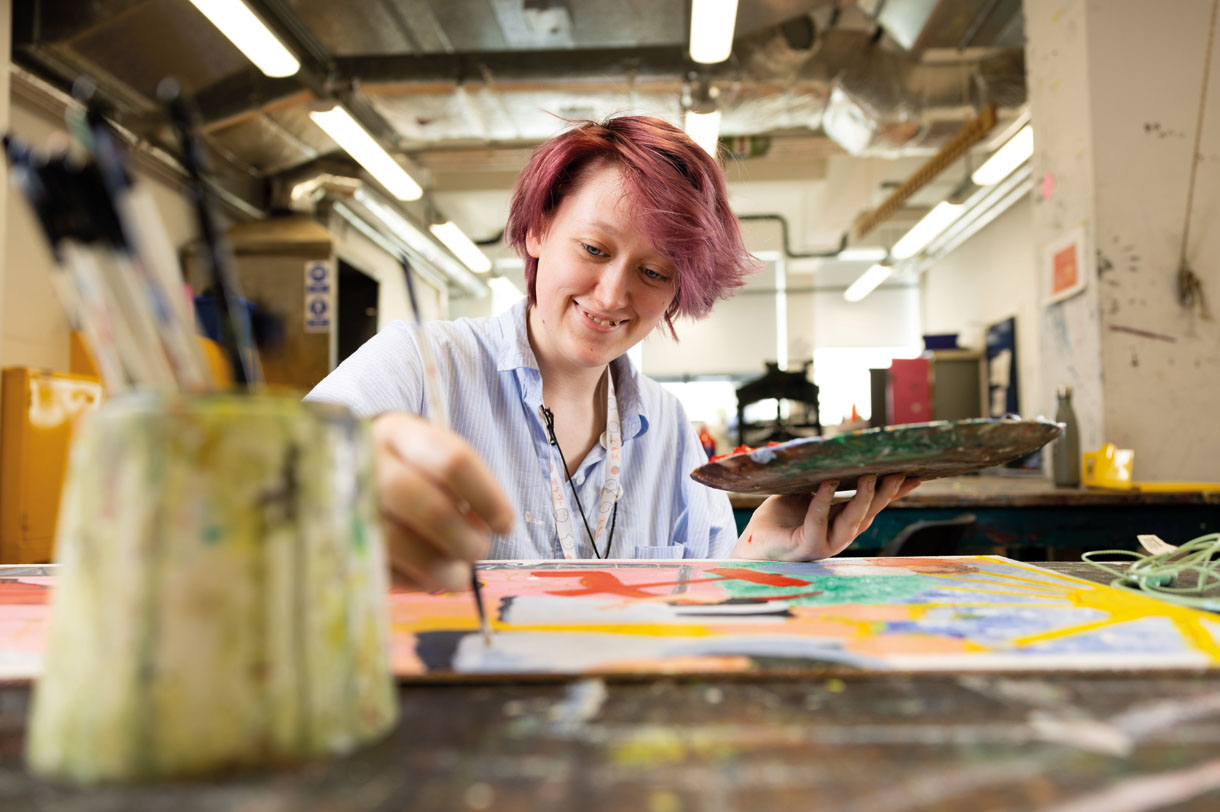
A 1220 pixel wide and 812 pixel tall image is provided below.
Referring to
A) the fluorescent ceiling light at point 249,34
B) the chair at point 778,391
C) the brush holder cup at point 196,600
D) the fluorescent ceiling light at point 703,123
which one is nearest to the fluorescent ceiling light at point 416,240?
the fluorescent ceiling light at point 249,34

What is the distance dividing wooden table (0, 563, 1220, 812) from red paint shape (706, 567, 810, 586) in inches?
12.0

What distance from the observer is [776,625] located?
1.75 ft

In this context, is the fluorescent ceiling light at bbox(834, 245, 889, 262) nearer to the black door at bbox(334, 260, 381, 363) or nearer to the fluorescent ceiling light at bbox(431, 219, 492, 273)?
the fluorescent ceiling light at bbox(431, 219, 492, 273)

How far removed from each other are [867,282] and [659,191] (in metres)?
7.79

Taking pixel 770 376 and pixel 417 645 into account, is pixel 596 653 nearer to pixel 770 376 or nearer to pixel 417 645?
pixel 417 645

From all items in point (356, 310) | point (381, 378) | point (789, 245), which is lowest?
point (381, 378)

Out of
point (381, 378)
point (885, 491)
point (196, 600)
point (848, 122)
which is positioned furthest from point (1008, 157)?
point (196, 600)

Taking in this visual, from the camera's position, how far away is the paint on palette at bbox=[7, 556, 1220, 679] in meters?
0.44

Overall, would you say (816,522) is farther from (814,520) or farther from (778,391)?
(778,391)

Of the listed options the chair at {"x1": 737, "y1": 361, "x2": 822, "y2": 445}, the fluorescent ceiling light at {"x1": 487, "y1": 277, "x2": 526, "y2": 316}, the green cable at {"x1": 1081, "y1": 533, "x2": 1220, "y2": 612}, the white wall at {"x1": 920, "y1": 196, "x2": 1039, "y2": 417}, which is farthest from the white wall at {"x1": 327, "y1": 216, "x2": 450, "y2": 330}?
the green cable at {"x1": 1081, "y1": 533, "x2": 1220, "y2": 612}

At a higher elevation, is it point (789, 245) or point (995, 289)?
point (789, 245)

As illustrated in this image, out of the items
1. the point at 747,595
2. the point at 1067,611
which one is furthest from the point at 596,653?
the point at 1067,611

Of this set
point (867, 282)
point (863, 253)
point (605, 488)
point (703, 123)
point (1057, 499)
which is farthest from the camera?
point (863, 253)

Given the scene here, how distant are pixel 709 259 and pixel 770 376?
7.48ft
